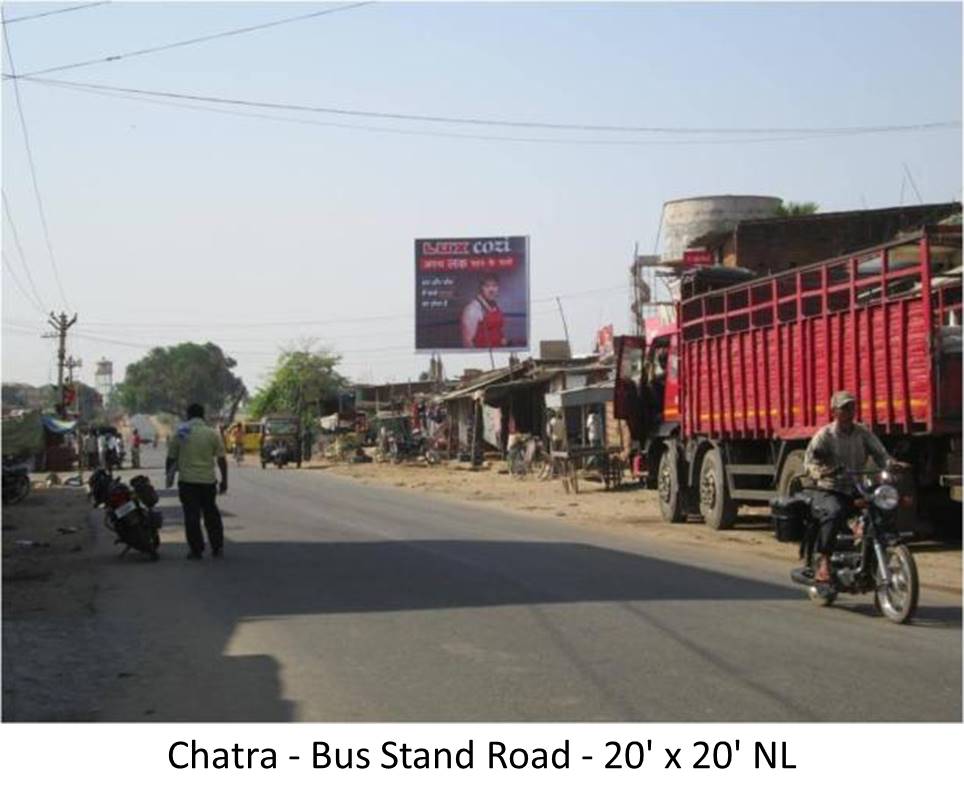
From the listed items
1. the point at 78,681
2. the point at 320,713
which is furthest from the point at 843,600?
the point at 78,681

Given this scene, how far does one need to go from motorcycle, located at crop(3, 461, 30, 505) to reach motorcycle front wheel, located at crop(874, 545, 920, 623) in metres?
21.7

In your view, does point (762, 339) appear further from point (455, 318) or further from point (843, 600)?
point (455, 318)

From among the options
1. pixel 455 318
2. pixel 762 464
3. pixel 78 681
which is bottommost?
pixel 78 681

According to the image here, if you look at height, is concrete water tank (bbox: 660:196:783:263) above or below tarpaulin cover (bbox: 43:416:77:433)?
above

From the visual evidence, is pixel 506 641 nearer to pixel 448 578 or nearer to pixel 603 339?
pixel 448 578

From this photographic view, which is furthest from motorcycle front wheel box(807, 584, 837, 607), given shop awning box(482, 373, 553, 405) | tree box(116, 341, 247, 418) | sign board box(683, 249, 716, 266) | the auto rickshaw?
tree box(116, 341, 247, 418)

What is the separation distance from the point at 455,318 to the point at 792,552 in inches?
1435

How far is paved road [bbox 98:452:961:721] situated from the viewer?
22.3ft

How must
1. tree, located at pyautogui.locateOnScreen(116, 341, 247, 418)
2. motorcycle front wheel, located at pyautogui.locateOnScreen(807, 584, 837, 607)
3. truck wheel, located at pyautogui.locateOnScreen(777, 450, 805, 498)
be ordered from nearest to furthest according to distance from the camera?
motorcycle front wheel, located at pyautogui.locateOnScreen(807, 584, 837, 607), truck wheel, located at pyautogui.locateOnScreen(777, 450, 805, 498), tree, located at pyautogui.locateOnScreen(116, 341, 247, 418)

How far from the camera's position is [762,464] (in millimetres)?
17281

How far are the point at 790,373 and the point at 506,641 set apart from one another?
852cm

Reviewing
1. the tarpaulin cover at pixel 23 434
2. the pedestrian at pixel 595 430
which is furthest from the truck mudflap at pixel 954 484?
the tarpaulin cover at pixel 23 434

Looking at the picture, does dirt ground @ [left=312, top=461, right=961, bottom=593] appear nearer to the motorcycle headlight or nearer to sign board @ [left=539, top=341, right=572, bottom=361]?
the motorcycle headlight

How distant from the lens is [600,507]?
24.7 metres
